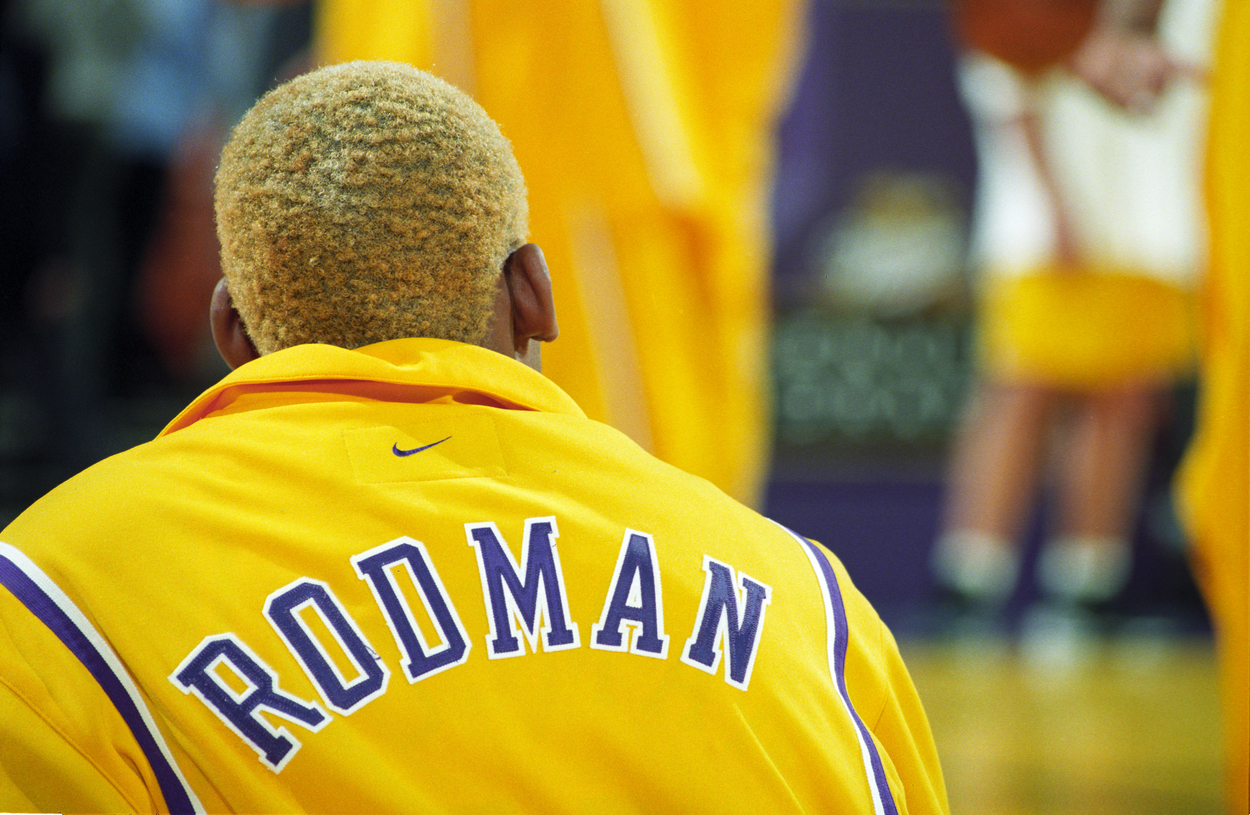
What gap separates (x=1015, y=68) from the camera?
275 centimetres

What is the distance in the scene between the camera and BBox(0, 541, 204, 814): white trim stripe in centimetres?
40

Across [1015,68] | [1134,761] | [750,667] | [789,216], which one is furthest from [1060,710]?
[750,667]

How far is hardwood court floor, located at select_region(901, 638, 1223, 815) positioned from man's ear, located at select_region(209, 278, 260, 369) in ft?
3.58

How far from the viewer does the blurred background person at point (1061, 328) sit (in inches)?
107

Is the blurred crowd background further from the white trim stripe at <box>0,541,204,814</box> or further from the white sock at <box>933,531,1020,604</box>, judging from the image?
the white trim stripe at <box>0,541,204,814</box>

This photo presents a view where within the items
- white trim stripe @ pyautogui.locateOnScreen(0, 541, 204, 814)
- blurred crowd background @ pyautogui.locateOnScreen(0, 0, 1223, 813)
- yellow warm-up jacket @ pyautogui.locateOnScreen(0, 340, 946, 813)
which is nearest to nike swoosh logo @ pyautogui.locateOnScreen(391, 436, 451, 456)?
yellow warm-up jacket @ pyautogui.locateOnScreen(0, 340, 946, 813)

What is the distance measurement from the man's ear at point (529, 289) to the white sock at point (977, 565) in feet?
7.91

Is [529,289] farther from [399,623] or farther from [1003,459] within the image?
[1003,459]

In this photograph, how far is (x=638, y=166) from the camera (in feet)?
4.88

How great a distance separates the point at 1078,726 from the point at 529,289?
166cm

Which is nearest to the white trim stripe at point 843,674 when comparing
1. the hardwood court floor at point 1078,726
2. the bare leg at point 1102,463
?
the hardwood court floor at point 1078,726

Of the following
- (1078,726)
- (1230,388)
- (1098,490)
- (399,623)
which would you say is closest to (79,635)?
(399,623)

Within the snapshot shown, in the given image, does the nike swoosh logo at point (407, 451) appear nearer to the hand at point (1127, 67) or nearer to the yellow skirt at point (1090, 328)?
the hand at point (1127, 67)

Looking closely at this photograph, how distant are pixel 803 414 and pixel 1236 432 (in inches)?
72.2
